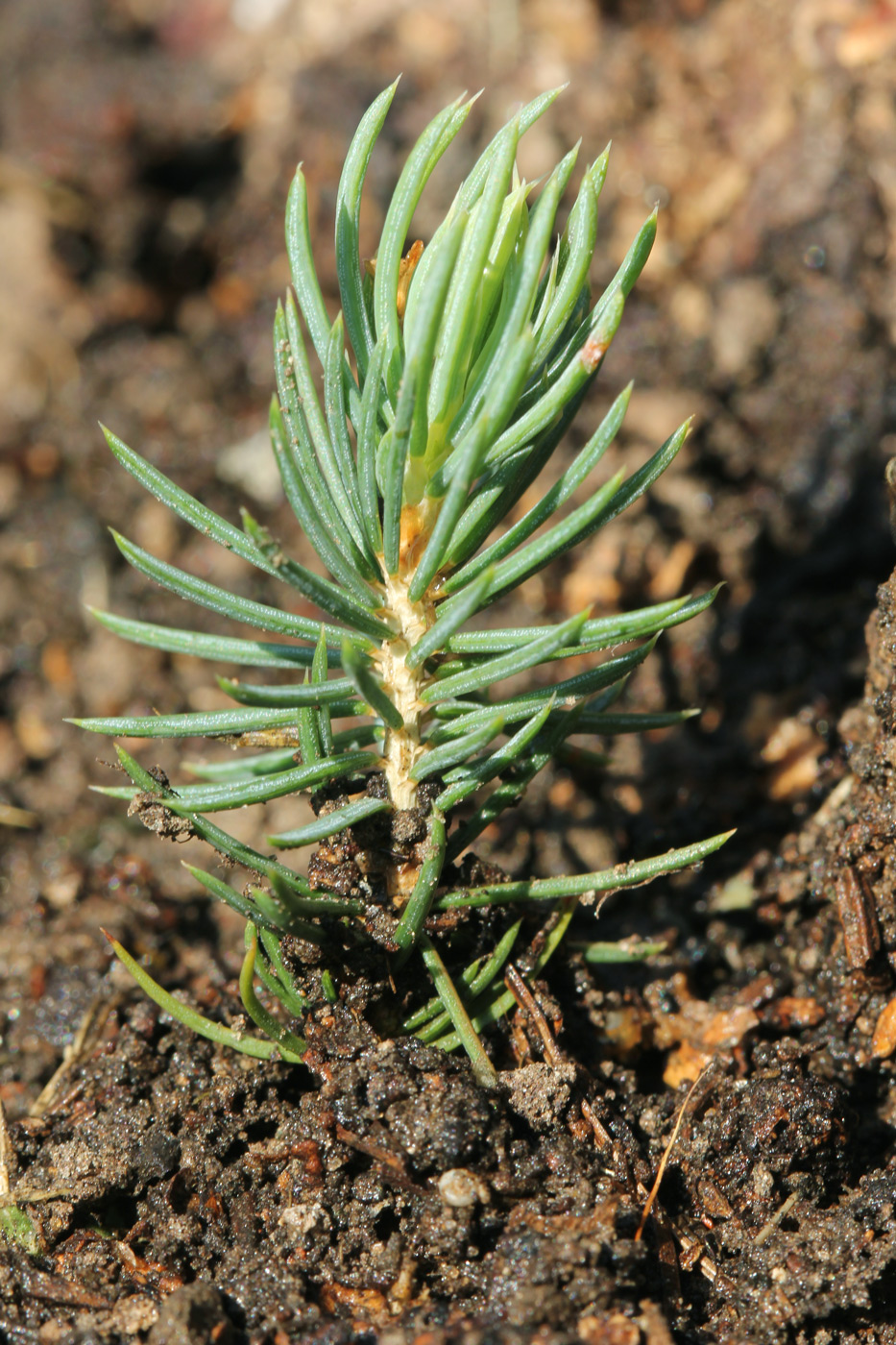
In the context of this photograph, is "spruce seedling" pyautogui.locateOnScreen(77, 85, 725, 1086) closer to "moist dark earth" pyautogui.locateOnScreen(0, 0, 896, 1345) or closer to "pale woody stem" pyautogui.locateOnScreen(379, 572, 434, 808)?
"pale woody stem" pyautogui.locateOnScreen(379, 572, 434, 808)

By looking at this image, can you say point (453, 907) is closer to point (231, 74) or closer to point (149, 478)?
point (149, 478)

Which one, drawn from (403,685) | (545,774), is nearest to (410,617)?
(403,685)

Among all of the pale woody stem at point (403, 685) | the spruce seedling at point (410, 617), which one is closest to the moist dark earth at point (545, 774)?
the spruce seedling at point (410, 617)

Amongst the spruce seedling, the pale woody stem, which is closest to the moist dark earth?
the spruce seedling

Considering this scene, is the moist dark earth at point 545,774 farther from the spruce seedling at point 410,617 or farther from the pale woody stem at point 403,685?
the pale woody stem at point 403,685

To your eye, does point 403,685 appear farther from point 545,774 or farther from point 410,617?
point 545,774
